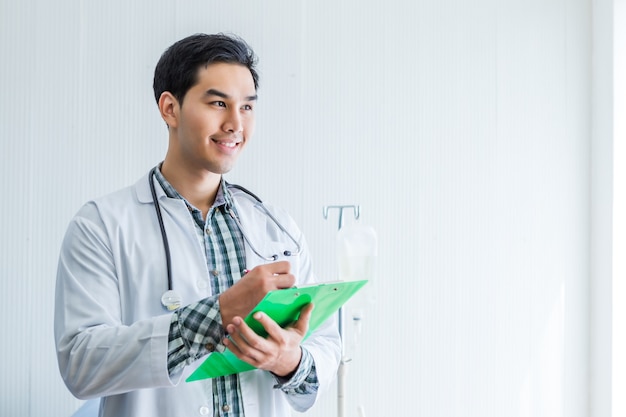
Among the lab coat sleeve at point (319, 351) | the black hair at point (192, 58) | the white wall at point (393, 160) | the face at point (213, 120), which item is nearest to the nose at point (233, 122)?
the face at point (213, 120)

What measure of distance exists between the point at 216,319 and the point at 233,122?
0.48 m

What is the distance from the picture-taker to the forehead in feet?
4.81

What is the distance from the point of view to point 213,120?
145 cm

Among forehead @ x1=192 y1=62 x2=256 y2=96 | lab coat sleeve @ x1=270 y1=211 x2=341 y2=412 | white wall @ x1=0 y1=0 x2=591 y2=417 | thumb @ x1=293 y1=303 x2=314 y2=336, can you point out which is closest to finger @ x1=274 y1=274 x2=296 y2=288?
thumb @ x1=293 y1=303 x2=314 y2=336

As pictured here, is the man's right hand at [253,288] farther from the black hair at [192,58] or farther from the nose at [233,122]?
the black hair at [192,58]

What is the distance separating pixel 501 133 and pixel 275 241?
4.33 feet

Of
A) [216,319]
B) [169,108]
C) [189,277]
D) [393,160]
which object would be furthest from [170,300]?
[393,160]

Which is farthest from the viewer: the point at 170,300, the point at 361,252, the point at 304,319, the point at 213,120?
the point at 361,252

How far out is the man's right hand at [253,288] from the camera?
1107 millimetres

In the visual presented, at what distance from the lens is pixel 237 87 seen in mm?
1477

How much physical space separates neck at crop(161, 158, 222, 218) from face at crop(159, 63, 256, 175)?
14 millimetres

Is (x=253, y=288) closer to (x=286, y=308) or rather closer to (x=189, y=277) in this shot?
(x=286, y=308)

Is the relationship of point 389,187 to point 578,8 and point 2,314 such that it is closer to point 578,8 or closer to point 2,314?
point 578,8

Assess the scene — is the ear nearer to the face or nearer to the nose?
the face
